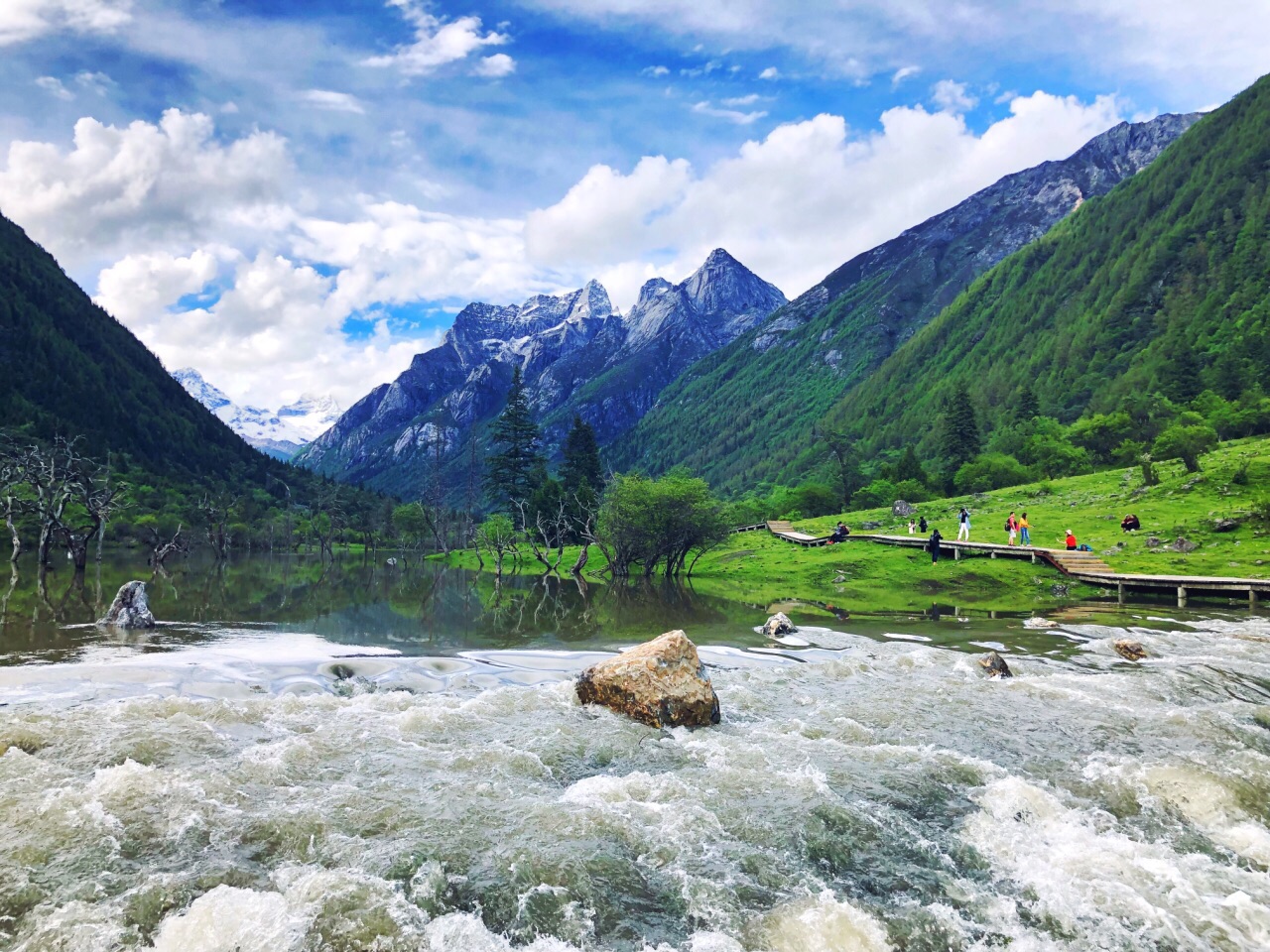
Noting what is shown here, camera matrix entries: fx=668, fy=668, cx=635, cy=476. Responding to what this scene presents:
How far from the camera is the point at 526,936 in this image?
7949 mm

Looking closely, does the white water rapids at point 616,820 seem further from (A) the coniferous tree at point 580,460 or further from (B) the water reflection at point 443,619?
(A) the coniferous tree at point 580,460

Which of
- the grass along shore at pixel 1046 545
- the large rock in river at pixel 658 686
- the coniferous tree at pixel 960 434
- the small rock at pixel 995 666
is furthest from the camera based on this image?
the coniferous tree at pixel 960 434

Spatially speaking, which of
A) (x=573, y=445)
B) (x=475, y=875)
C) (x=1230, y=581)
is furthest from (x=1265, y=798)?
(x=573, y=445)

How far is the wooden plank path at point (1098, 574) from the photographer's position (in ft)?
116

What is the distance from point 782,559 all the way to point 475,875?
176 ft

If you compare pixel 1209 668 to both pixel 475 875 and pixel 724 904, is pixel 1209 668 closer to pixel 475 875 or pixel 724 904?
pixel 724 904

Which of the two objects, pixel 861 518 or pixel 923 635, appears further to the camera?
pixel 861 518

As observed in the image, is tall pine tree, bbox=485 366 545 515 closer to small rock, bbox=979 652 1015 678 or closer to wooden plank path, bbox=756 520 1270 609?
wooden plank path, bbox=756 520 1270 609

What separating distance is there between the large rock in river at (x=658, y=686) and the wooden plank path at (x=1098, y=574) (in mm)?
33058

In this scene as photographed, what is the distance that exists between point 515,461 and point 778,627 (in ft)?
284

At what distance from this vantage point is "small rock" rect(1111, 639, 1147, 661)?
23.1m

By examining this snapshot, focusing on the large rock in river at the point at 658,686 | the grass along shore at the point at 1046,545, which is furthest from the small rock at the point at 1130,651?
the large rock in river at the point at 658,686

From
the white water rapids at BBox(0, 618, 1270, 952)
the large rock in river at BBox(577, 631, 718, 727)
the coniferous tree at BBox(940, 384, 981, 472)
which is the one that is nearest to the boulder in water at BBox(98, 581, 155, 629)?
the white water rapids at BBox(0, 618, 1270, 952)

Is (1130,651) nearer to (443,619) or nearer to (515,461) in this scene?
(443,619)
